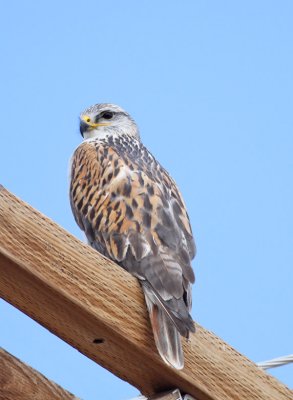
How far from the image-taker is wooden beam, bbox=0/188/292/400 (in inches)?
99.0

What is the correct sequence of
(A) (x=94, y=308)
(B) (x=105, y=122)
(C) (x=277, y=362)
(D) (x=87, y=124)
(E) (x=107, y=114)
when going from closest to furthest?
(A) (x=94, y=308) < (C) (x=277, y=362) < (D) (x=87, y=124) < (B) (x=105, y=122) < (E) (x=107, y=114)

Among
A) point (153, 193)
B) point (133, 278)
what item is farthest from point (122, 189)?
point (133, 278)

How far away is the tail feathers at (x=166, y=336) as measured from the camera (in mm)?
2760

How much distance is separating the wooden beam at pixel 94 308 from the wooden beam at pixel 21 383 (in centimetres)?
14

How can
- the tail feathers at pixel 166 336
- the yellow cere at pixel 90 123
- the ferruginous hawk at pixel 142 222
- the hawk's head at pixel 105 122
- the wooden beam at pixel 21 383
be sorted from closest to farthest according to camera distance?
1. the wooden beam at pixel 21 383
2. the tail feathers at pixel 166 336
3. the ferruginous hawk at pixel 142 222
4. the hawk's head at pixel 105 122
5. the yellow cere at pixel 90 123

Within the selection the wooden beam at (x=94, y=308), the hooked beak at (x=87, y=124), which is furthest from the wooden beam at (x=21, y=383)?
the hooked beak at (x=87, y=124)

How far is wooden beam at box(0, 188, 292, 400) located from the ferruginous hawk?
86 millimetres

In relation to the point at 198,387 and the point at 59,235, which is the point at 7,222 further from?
the point at 198,387

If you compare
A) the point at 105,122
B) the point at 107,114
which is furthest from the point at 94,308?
the point at 107,114

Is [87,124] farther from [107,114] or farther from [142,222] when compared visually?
[142,222]

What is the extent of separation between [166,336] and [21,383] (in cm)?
47

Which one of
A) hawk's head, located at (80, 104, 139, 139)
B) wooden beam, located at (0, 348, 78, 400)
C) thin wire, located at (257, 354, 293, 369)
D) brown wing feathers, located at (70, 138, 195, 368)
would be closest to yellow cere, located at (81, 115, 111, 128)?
hawk's head, located at (80, 104, 139, 139)

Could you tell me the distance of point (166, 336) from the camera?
9.20ft

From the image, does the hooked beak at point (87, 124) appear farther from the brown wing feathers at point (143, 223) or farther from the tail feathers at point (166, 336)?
the tail feathers at point (166, 336)
